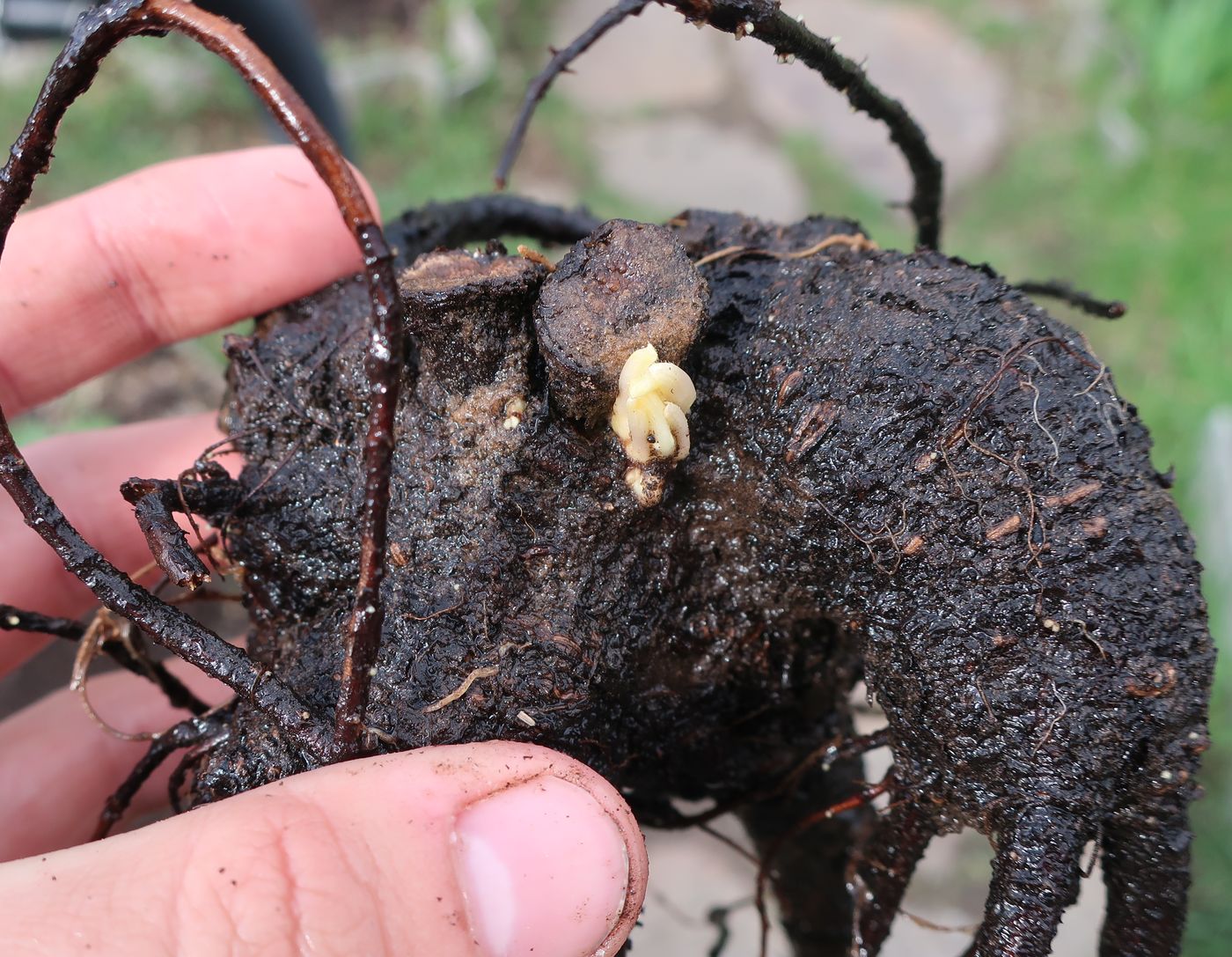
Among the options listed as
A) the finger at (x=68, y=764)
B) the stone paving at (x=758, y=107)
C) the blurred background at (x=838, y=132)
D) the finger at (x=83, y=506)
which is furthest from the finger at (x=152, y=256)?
the stone paving at (x=758, y=107)

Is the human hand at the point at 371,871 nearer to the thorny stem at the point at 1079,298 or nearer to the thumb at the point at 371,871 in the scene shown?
the thumb at the point at 371,871

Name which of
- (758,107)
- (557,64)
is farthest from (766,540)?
(758,107)

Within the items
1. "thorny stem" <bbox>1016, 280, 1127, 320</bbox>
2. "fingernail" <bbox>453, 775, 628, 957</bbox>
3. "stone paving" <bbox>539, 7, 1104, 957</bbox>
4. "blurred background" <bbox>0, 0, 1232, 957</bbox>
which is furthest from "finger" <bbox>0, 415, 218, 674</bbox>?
"stone paving" <bbox>539, 7, 1104, 957</bbox>

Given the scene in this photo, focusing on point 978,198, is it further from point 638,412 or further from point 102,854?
point 102,854

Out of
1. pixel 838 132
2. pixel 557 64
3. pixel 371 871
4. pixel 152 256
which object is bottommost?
pixel 371 871

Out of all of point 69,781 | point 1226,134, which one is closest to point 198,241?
point 69,781

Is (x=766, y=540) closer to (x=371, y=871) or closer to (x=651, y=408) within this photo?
(x=651, y=408)
